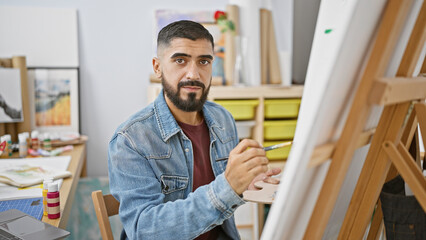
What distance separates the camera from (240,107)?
8.46 ft

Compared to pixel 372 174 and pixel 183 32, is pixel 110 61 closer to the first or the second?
pixel 183 32

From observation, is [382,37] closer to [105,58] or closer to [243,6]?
[243,6]

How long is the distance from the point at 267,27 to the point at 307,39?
51 cm

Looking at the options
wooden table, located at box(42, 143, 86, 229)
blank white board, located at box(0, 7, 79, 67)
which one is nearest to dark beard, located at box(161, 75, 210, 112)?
wooden table, located at box(42, 143, 86, 229)

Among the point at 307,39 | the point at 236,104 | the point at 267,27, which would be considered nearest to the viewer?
the point at 236,104

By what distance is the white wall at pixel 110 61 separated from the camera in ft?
9.25

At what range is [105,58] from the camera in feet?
9.37

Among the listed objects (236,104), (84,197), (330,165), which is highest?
(330,165)

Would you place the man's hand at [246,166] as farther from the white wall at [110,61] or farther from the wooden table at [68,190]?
the white wall at [110,61]

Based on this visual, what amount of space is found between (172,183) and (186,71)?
Result: 1.27 feet

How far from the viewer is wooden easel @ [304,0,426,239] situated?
716 millimetres

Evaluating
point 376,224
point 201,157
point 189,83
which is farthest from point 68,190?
point 376,224

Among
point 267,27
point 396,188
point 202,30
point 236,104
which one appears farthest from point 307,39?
point 396,188

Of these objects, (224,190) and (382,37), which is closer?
(382,37)
